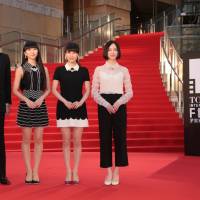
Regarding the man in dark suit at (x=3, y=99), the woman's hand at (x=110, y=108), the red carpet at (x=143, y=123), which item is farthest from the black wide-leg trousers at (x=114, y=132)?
the red carpet at (x=143, y=123)

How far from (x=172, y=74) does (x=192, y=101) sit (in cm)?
381

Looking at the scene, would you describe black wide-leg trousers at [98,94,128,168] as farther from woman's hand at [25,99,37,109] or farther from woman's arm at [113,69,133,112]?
woman's hand at [25,99,37,109]

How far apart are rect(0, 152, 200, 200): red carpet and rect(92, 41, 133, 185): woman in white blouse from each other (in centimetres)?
31

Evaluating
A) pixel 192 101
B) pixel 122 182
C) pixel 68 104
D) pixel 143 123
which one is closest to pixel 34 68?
pixel 68 104

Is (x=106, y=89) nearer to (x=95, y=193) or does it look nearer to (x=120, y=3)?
(x=95, y=193)

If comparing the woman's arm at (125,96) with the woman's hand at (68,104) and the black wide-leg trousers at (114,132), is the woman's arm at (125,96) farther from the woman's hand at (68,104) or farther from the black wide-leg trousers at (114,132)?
the woman's hand at (68,104)

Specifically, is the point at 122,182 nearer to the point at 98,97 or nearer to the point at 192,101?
the point at 98,97

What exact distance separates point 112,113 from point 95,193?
37.0 inches

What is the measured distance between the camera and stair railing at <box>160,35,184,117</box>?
37.7 ft

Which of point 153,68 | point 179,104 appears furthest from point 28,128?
point 153,68

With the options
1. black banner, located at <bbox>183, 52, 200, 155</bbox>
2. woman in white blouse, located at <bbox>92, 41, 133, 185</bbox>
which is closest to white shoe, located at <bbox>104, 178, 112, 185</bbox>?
woman in white blouse, located at <bbox>92, 41, 133, 185</bbox>

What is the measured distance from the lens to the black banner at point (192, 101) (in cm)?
871

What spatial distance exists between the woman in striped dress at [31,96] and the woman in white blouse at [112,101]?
0.61 metres

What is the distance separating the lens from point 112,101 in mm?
5562
